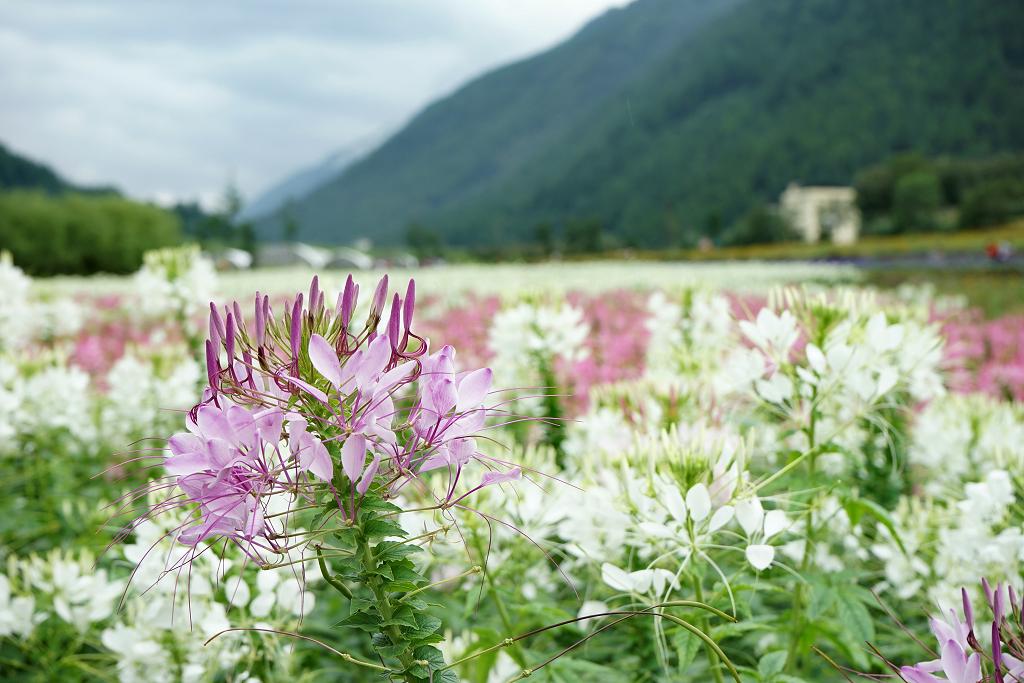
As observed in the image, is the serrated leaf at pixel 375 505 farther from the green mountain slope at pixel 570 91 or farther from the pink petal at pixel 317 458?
the green mountain slope at pixel 570 91

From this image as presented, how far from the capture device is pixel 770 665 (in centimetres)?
142

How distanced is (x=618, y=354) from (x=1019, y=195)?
49.4 m

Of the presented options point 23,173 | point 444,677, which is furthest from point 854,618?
point 23,173

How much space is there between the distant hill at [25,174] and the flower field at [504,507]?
350 feet

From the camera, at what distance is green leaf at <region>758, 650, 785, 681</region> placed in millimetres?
1391

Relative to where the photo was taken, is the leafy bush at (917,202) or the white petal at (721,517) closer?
the white petal at (721,517)

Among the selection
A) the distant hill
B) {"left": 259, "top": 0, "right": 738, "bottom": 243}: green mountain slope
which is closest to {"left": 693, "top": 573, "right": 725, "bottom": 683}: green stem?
the distant hill

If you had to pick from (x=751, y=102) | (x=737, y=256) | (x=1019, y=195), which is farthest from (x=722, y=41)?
(x=737, y=256)

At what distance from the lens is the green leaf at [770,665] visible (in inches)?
54.7

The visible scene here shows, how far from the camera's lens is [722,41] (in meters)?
Answer: 117

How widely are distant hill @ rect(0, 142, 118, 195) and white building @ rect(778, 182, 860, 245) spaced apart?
83.3 meters

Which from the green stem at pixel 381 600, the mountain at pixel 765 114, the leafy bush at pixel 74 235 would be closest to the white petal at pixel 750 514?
the green stem at pixel 381 600

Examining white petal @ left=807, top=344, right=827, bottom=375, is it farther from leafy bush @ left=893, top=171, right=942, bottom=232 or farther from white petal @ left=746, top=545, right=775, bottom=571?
leafy bush @ left=893, top=171, right=942, bottom=232

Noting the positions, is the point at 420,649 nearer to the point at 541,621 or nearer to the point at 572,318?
the point at 541,621
